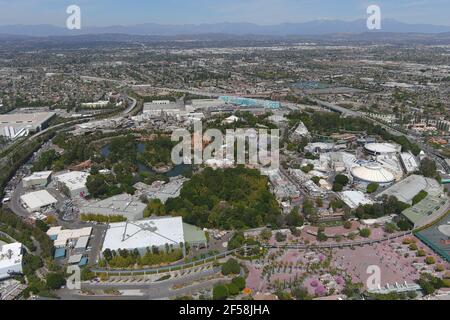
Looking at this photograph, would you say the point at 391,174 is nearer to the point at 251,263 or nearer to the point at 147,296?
the point at 251,263

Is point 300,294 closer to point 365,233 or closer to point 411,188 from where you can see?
point 365,233

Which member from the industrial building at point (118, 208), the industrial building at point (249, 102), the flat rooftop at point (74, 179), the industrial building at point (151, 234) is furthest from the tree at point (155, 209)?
the industrial building at point (249, 102)

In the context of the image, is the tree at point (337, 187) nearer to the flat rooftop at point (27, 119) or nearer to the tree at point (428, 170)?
the tree at point (428, 170)

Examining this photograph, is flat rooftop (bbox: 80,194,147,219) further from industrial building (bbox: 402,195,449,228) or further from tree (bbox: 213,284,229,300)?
industrial building (bbox: 402,195,449,228)

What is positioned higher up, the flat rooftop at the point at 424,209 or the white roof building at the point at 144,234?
the flat rooftop at the point at 424,209

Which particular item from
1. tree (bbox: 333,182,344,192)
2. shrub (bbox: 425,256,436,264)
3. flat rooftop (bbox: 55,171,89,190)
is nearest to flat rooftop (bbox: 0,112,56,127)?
flat rooftop (bbox: 55,171,89,190)
